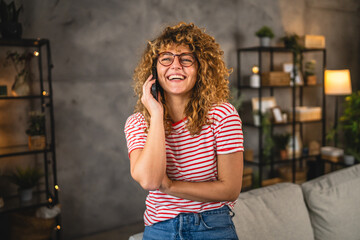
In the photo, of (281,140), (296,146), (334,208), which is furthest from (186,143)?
(296,146)

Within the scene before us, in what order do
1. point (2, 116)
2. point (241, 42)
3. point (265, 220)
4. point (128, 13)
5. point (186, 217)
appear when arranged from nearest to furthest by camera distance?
1. point (186, 217)
2. point (265, 220)
3. point (2, 116)
4. point (128, 13)
5. point (241, 42)

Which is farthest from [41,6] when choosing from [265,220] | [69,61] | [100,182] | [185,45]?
[265,220]

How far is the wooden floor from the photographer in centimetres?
342

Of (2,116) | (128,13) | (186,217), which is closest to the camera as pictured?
(186,217)

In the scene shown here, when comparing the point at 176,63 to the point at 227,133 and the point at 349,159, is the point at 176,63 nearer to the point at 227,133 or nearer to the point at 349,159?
the point at 227,133

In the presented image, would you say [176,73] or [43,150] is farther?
[43,150]

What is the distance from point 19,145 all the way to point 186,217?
2310 millimetres

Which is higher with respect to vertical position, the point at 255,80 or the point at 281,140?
the point at 255,80

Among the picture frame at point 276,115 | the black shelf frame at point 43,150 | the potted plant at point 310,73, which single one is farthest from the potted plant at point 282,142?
the black shelf frame at point 43,150

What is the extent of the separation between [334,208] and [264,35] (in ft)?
8.45

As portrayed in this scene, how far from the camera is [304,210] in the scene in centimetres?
202

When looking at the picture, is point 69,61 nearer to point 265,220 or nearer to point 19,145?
point 19,145

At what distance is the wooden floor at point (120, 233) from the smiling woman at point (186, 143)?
2.30 meters

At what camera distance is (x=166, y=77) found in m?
1.29
